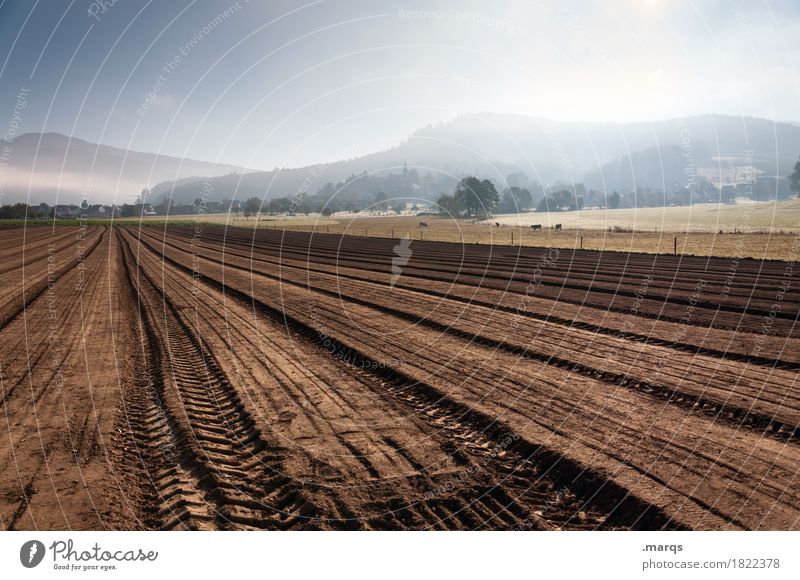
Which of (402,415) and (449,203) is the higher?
(449,203)

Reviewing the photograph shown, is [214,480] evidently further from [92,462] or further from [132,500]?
[92,462]

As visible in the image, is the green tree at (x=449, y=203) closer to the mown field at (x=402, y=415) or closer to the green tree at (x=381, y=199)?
the green tree at (x=381, y=199)

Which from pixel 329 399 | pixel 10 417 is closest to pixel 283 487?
pixel 329 399

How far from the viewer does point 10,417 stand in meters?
8.02

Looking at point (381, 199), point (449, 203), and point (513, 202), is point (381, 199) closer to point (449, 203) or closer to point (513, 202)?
point (449, 203)

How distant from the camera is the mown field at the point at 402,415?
5.55 m

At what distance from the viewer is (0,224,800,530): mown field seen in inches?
218

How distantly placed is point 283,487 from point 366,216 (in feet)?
349

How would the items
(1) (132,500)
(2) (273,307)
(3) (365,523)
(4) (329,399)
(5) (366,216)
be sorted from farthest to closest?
(5) (366,216)
(2) (273,307)
(4) (329,399)
(1) (132,500)
(3) (365,523)

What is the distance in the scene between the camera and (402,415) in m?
8.04
